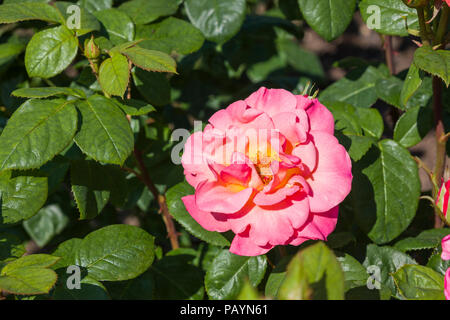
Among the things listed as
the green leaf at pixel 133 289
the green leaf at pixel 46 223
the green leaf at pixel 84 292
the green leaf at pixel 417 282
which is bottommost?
the green leaf at pixel 46 223

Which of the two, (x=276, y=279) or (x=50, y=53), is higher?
(x=50, y=53)

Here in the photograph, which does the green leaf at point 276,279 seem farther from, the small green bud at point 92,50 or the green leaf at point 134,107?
the small green bud at point 92,50

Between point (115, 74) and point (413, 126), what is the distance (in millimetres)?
722

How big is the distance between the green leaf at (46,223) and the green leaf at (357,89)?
91 cm

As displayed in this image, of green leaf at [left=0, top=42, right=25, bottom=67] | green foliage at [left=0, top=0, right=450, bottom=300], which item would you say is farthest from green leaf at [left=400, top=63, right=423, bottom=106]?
green leaf at [left=0, top=42, right=25, bottom=67]

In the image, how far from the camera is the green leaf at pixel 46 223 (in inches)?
67.2

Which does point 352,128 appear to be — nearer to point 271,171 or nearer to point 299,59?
point 271,171

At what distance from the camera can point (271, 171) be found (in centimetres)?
87

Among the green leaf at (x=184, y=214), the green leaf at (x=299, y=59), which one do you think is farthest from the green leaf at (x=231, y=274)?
the green leaf at (x=299, y=59)

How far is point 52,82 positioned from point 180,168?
0.58m

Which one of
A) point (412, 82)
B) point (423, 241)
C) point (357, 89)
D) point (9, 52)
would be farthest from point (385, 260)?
point (9, 52)

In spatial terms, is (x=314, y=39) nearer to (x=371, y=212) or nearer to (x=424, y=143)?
(x=424, y=143)

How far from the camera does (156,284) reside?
1303mm
